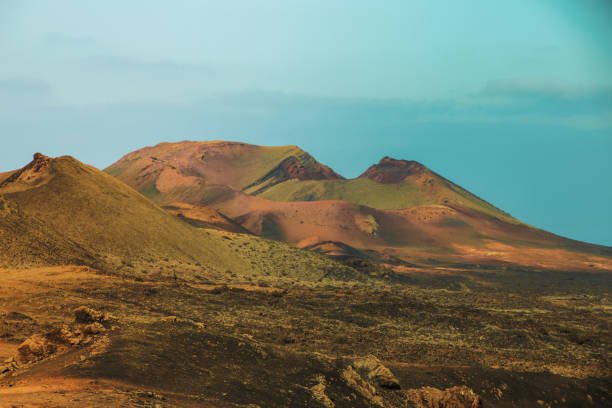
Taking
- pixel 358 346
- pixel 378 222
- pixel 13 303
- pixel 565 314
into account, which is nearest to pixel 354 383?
pixel 358 346

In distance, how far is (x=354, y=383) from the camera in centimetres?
1450

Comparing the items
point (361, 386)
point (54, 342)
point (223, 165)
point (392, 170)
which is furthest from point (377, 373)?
point (223, 165)

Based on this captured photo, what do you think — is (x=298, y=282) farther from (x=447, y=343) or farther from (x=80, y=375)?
(x=80, y=375)

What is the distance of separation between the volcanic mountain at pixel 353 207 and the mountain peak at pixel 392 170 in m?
0.28

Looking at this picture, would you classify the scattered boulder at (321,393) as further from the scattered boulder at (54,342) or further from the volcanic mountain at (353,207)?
the volcanic mountain at (353,207)

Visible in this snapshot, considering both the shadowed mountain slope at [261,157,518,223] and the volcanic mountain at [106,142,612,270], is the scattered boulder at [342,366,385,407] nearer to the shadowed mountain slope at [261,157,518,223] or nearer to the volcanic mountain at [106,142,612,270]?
the volcanic mountain at [106,142,612,270]

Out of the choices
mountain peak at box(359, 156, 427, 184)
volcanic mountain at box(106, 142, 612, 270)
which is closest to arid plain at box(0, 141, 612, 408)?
volcanic mountain at box(106, 142, 612, 270)

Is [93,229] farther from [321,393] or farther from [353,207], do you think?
[353,207]

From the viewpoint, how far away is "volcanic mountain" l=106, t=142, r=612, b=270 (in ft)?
300

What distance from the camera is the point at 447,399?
1462 centimetres

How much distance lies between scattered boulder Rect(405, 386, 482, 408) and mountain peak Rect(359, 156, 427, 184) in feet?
420

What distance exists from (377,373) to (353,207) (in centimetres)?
9075

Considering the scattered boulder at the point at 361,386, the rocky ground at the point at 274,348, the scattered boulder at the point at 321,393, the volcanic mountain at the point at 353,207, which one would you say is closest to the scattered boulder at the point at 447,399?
the rocky ground at the point at 274,348

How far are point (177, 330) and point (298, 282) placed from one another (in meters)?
32.2
